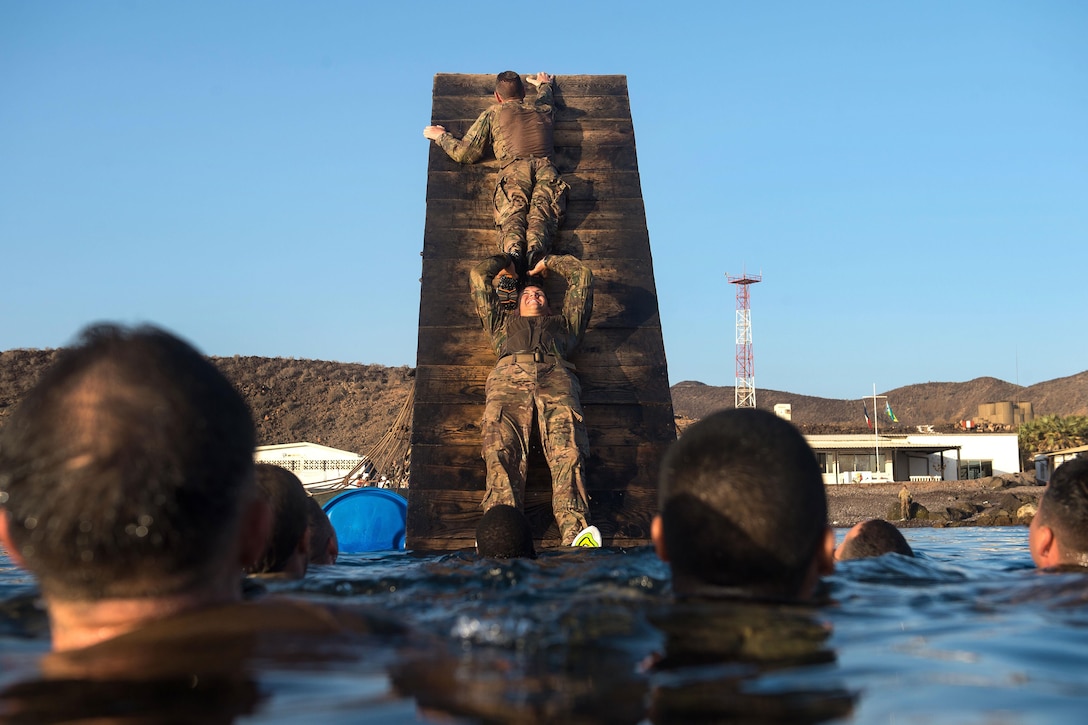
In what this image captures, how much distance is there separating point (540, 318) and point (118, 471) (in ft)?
20.9

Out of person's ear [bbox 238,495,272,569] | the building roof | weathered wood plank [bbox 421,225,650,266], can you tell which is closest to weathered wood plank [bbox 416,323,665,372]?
weathered wood plank [bbox 421,225,650,266]

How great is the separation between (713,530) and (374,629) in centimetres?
97

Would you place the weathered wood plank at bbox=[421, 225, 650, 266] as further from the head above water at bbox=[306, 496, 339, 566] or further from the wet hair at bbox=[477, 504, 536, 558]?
the head above water at bbox=[306, 496, 339, 566]

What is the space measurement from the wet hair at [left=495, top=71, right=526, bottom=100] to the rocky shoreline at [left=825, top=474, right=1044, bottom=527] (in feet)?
77.9

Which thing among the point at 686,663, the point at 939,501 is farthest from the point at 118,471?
the point at 939,501

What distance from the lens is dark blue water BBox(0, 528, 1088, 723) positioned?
1873 millimetres

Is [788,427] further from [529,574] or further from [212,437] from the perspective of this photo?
[529,574]

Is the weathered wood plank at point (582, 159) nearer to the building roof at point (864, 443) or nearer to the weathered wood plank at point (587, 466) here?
the weathered wood plank at point (587, 466)

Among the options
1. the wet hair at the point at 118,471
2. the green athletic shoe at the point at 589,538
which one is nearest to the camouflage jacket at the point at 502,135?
the green athletic shoe at the point at 589,538

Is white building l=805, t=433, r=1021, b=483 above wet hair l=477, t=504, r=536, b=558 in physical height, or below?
above

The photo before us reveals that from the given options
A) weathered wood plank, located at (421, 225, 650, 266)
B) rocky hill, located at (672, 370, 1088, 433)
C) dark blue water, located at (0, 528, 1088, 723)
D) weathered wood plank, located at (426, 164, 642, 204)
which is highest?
rocky hill, located at (672, 370, 1088, 433)

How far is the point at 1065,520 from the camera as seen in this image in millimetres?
3984

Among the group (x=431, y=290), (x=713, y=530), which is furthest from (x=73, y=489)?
(x=431, y=290)

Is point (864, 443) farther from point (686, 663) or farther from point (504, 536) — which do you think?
point (686, 663)
